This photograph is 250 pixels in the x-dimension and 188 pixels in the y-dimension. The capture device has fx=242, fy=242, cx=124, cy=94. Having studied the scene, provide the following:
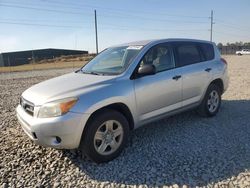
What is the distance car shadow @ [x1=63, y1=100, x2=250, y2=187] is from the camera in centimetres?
322

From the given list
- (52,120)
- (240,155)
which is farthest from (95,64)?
(240,155)

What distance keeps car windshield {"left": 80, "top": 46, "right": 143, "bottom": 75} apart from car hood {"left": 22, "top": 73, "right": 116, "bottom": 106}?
1.07ft

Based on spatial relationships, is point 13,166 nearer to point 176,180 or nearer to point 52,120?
point 52,120

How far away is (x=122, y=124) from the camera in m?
3.75

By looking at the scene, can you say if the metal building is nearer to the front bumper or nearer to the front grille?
the front grille

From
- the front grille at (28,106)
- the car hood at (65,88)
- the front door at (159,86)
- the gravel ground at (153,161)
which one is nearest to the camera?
the gravel ground at (153,161)

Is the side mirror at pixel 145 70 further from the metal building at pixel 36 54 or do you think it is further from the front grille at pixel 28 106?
the metal building at pixel 36 54

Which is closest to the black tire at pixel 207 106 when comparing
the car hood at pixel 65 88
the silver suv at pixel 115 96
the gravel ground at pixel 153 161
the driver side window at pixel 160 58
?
the silver suv at pixel 115 96

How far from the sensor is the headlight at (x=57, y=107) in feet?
10.6

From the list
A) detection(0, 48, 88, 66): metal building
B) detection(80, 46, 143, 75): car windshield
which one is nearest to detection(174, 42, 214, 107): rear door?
detection(80, 46, 143, 75): car windshield

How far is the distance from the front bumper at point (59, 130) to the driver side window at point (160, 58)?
5.22ft

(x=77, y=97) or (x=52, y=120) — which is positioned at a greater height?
(x=77, y=97)

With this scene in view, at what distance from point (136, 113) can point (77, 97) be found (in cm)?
106

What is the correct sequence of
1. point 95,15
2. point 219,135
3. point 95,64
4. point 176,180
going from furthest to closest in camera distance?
point 95,15 → point 95,64 → point 219,135 → point 176,180
